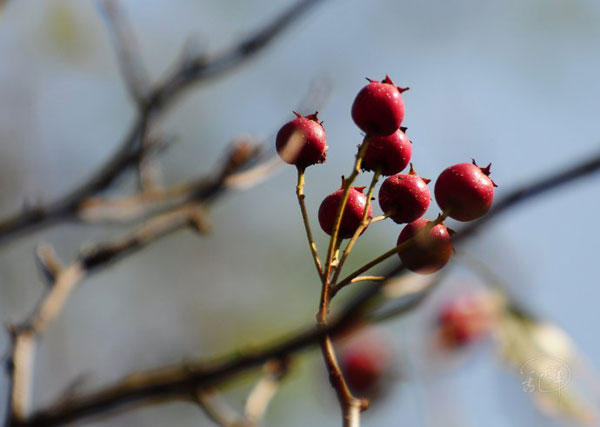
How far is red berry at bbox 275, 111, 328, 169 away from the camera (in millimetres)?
1350

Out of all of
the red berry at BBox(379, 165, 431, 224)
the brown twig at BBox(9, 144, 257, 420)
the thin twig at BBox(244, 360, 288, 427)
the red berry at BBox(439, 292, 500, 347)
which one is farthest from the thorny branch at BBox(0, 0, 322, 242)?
the red berry at BBox(439, 292, 500, 347)

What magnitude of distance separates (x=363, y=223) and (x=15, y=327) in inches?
34.8

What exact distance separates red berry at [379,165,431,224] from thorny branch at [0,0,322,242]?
3.88ft

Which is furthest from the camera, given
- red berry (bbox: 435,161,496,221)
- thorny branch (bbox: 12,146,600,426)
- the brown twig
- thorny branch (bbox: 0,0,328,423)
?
thorny branch (bbox: 0,0,328,423)

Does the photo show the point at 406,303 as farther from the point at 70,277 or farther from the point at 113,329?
the point at 113,329

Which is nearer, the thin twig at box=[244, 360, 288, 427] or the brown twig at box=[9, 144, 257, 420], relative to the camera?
the brown twig at box=[9, 144, 257, 420]

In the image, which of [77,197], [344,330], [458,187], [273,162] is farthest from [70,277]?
[344,330]

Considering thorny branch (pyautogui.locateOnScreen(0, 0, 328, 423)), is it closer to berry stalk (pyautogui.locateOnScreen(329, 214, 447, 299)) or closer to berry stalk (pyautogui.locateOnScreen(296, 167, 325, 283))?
berry stalk (pyautogui.locateOnScreen(296, 167, 325, 283))

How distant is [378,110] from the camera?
4.29 feet

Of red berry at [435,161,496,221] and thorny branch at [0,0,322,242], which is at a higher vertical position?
red berry at [435,161,496,221]

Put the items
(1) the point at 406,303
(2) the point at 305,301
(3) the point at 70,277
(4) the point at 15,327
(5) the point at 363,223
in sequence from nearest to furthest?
(1) the point at 406,303 → (5) the point at 363,223 → (4) the point at 15,327 → (3) the point at 70,277 → (2) the point at 305,301

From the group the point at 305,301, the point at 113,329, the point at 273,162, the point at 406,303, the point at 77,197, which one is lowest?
the point at 305,301

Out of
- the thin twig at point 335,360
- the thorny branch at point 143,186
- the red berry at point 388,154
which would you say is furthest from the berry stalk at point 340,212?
the thorny branch at point 143,186

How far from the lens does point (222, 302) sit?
645cm
